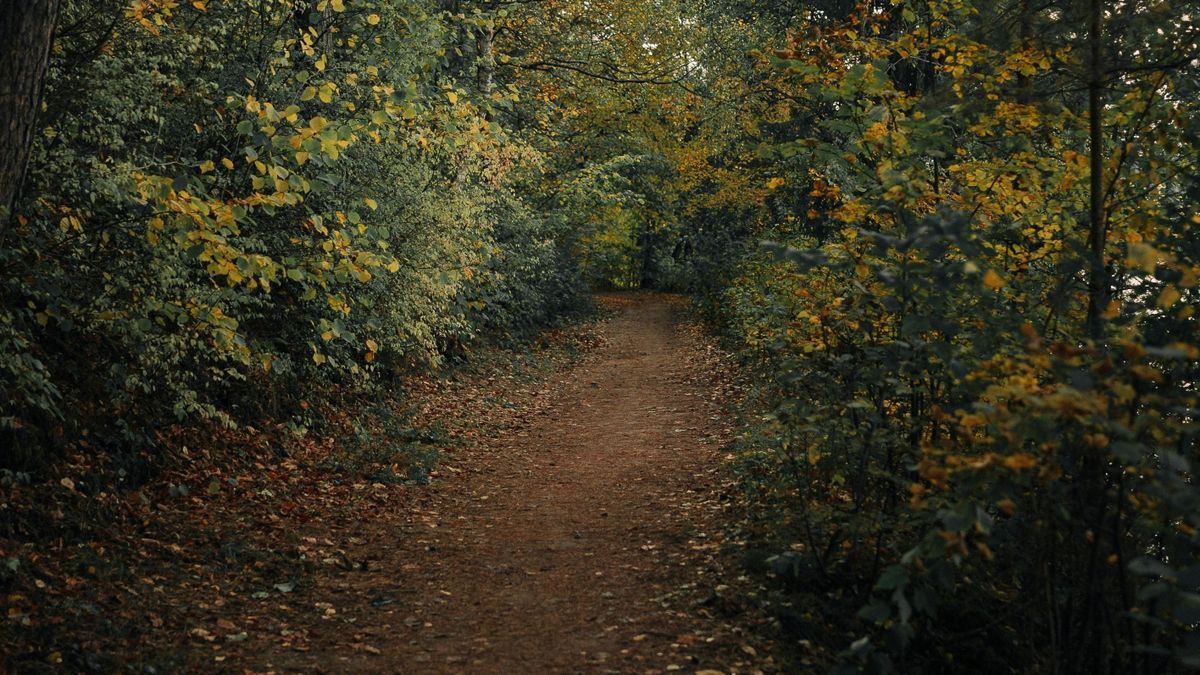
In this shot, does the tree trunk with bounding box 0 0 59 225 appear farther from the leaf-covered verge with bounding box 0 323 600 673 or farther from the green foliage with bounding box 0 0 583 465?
the leaf-covered verge with bounding box 0 323 600 673

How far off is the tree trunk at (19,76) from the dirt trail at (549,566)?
3.06m

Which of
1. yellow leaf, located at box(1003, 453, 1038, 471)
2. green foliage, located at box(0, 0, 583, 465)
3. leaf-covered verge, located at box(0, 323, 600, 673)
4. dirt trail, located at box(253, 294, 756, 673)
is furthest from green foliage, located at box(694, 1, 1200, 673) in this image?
green foliage, located at box(0, 0, 583, 465)

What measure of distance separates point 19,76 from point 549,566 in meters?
4.62

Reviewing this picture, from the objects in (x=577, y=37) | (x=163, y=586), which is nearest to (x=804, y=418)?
(x=163, y=586)

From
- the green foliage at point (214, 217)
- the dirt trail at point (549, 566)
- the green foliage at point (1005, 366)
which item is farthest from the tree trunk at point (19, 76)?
the green foliage at point (1005, 366)

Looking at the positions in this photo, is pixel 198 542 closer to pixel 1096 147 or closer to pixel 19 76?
pixel 19 76

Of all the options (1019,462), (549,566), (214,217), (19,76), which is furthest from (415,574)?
(1019,462)

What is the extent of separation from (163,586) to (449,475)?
3791 mm

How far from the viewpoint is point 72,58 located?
7293 millimetres

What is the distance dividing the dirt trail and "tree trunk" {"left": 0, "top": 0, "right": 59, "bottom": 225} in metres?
3.06

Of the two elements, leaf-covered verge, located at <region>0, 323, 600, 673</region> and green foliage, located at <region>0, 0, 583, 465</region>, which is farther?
green foliage, located at <region>0, 0, 583, 465</region>

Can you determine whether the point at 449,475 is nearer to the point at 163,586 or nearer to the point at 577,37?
the point at 163,586

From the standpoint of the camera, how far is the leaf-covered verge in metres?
5.23

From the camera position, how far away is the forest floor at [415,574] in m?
5.29
